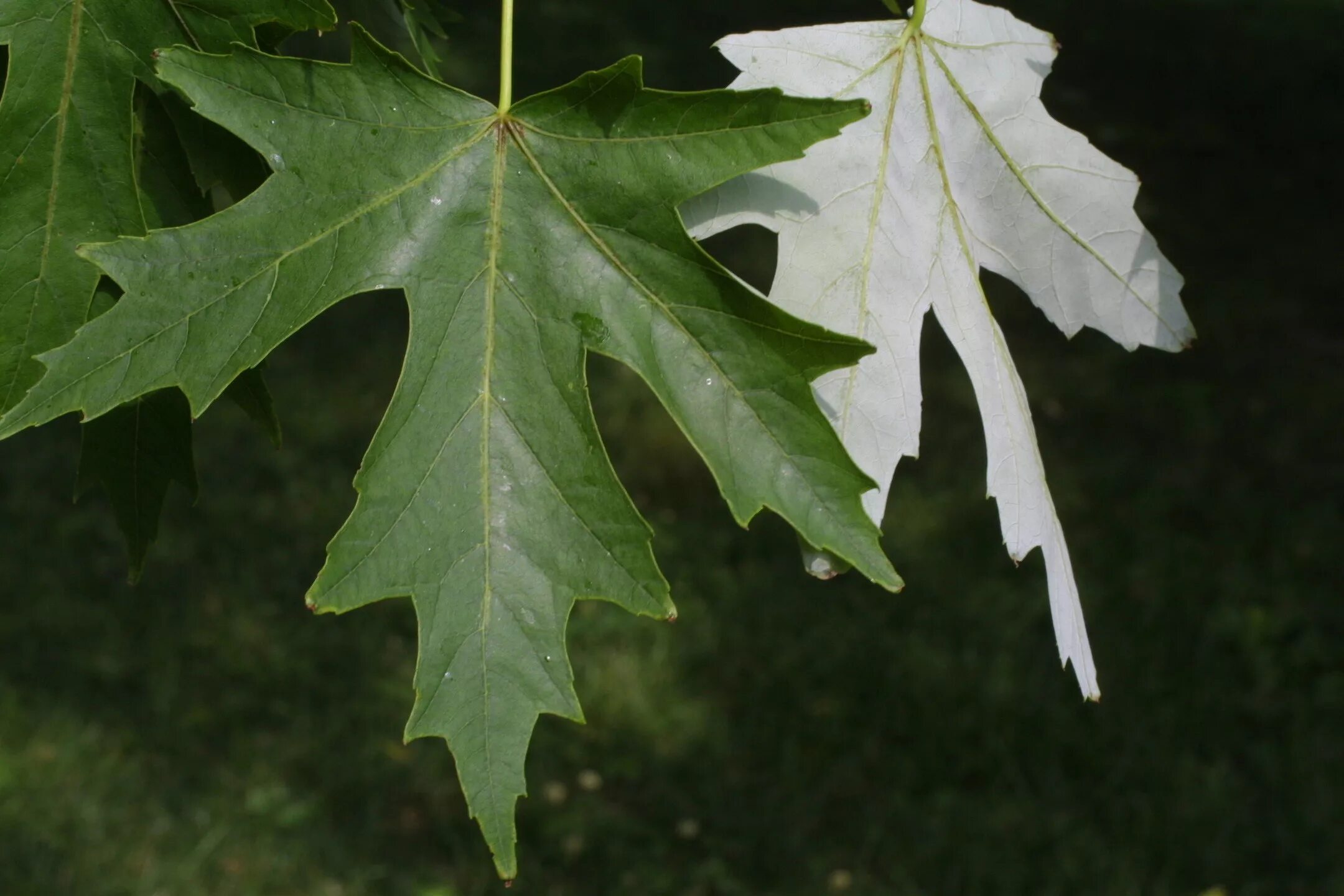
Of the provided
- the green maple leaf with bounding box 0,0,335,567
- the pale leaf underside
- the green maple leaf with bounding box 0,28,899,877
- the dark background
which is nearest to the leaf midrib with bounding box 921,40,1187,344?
the pale leaf underside

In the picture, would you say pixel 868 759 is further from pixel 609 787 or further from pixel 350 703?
pixel 350 703

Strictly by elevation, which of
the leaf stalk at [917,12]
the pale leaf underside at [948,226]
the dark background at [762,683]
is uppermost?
the leaf stalk at [917,12]

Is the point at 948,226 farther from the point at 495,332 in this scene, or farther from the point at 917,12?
the point at 495,332

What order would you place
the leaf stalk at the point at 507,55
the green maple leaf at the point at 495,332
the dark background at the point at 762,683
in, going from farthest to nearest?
the dark background at the point at 762,683 → the leaf stalk at the point at 507,55 → the green maple leaf at the point at 495,332

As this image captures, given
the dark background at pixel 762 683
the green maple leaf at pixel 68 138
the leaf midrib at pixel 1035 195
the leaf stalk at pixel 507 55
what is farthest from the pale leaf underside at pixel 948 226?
the dark background at pixel 762 683

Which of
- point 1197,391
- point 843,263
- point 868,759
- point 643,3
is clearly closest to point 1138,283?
point 843,263

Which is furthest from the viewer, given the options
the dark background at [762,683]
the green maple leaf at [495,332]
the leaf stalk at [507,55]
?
the dark background at [762,683]

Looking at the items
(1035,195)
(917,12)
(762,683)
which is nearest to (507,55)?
(917,12)

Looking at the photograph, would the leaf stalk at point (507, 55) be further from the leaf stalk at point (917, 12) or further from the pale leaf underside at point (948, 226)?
the leaf stalk at point (917, 12)
